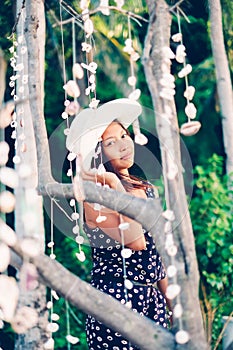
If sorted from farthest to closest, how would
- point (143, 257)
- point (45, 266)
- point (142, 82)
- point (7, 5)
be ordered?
point (142, 82) → point (7, 5) → point (143, 257) → point (45, 266)

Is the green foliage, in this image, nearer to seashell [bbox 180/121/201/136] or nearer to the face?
the face

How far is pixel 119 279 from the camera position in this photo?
2.07 m

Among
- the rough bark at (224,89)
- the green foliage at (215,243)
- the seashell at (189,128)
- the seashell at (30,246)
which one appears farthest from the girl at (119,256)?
the rough bark at (224,89)

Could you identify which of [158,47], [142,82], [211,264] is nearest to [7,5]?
[142,82]

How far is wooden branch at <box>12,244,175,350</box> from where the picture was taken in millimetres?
1312

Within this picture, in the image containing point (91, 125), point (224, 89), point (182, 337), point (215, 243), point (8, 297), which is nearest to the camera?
→ point (8, 297)

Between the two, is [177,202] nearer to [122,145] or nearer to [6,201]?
[6,201]

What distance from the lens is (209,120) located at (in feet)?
16.6

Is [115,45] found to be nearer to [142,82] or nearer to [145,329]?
[142,82]

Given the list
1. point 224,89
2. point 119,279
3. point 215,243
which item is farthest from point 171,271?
point 224,89

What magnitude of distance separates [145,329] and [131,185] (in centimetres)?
84

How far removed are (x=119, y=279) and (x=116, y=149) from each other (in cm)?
46

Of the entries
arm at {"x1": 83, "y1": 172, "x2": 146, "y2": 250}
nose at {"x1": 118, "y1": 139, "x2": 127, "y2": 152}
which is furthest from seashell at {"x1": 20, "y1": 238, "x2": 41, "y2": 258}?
nose at {"x1": 118, "y1": 139, "x2": 127, "y2": 152}

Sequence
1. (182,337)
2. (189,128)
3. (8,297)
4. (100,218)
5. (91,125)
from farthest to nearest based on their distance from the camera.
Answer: (91,125), (100,218), (189,128), (182,337), (8,297)
